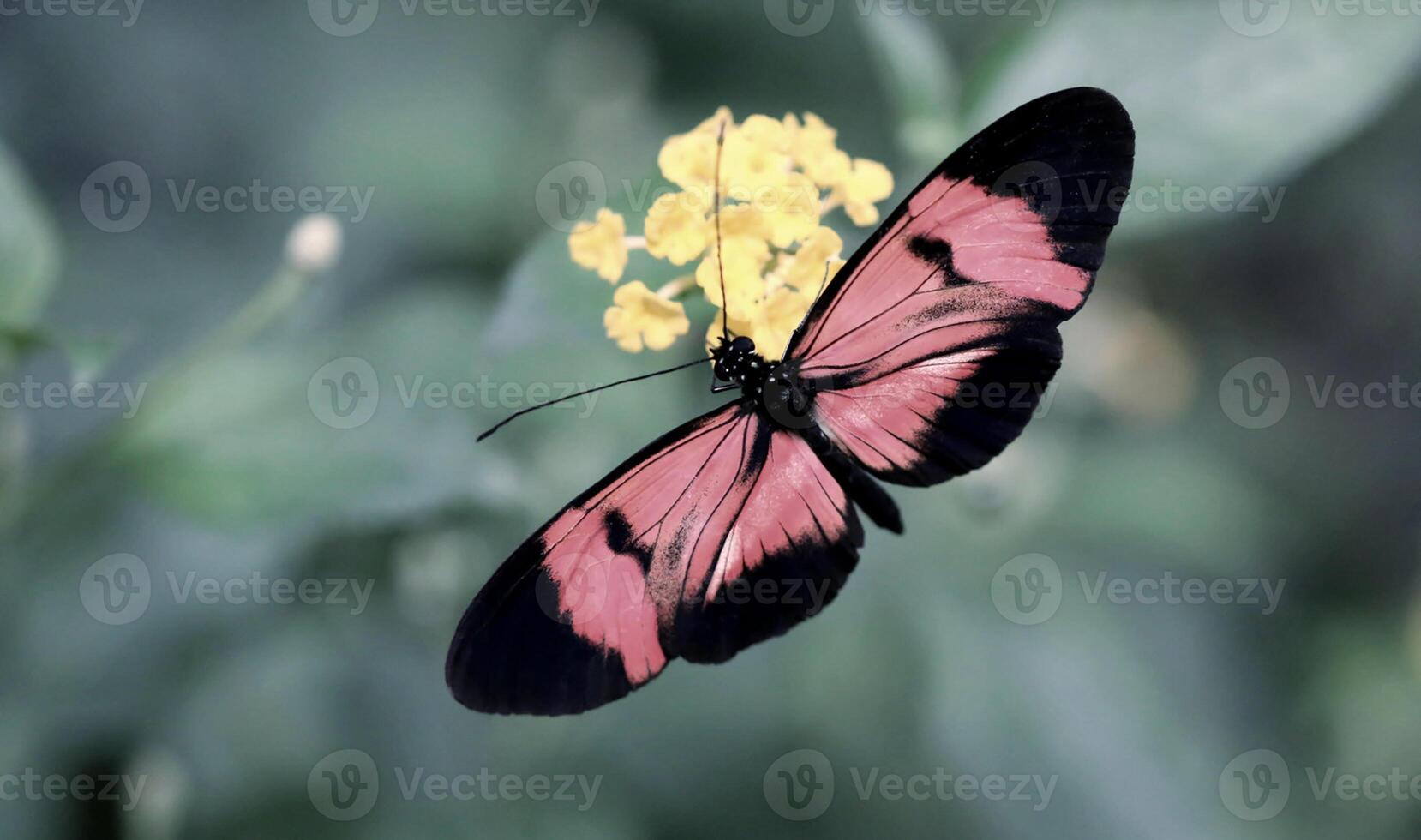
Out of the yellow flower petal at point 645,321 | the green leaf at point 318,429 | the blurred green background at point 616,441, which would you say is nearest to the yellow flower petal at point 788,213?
the yellow flower petal at point 645,321

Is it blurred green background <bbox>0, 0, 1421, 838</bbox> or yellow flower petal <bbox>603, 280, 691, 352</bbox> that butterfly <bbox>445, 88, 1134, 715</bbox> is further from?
blurred green background <bbox>0, 0, 1421, 838</bbox>

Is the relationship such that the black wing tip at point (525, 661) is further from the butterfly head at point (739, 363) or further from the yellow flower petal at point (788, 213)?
the yellow flower petal at point (788, 213)

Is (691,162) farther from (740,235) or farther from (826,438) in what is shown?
(826,438)

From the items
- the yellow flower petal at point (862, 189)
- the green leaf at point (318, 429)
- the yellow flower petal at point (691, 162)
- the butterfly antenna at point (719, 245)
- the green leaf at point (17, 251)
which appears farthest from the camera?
the green leaf at point (318, 429)

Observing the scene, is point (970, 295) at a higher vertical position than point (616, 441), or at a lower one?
lower

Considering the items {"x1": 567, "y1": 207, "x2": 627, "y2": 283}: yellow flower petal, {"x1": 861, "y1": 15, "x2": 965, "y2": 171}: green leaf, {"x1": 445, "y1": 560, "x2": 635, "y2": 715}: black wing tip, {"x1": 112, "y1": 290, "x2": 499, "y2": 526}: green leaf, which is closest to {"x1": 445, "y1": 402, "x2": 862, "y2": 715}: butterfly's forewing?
{"x1": 445, "y1": 560, "x2": 635, "y2": 715}: black wing tip

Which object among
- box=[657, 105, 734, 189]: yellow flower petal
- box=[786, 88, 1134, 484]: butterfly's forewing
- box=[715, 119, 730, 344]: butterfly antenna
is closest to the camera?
box=[786, 88, 1134, 484]: butterfly's forewing

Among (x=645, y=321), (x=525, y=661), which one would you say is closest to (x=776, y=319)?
(x=645, y=321)
